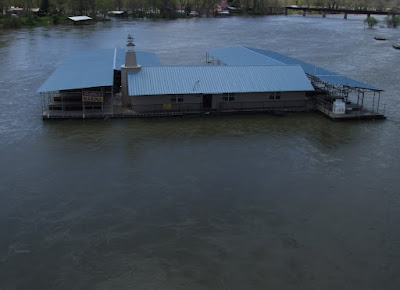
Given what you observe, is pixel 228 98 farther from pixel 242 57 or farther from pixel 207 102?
pixel 242 57

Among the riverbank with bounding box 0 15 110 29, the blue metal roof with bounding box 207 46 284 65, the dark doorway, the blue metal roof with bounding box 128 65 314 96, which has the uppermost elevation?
the riverbank with bounding box 0 15 110 29

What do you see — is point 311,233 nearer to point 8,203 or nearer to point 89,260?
point 89,260

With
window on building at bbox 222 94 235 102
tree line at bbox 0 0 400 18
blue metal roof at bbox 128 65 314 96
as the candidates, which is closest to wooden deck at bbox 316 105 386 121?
blue metal roof at bbox 128 65 314 96

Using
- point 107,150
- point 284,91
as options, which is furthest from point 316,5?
point 107,150

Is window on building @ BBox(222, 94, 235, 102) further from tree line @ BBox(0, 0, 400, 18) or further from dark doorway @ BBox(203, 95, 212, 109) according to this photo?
tree line @ BBox(0, 0, 400, 18)

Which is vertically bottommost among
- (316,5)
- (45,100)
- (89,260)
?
Answer: (89,260)

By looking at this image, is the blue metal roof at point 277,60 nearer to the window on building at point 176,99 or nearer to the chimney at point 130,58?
the window on building at point 176,99

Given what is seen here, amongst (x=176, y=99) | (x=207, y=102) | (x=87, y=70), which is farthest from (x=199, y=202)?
(x=87, y=70)
